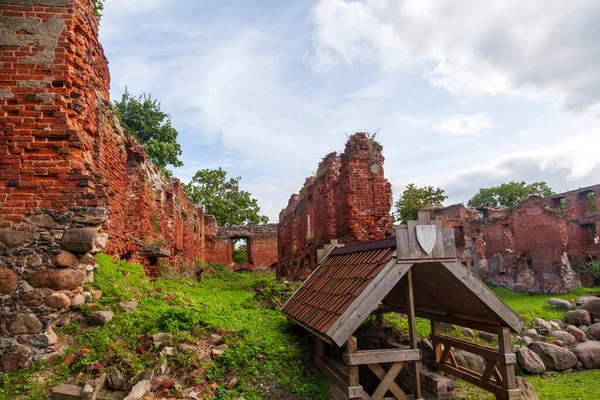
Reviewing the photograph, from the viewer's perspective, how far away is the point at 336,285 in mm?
5238

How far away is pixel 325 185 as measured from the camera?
13.5 m

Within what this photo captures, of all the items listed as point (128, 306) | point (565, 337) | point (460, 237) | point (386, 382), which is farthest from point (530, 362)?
point (460, 237)

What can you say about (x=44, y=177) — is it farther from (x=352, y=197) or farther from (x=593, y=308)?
(x=593, y=308)

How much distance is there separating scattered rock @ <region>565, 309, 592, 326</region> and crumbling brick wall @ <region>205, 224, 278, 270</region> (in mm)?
20628

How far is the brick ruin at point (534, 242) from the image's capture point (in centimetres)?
2275

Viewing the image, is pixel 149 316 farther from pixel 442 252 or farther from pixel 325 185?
pixel 325 185

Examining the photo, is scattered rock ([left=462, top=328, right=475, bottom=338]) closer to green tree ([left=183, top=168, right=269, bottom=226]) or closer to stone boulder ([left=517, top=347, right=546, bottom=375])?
stone boulder ([left=517, top=347, right=546, bottom=375])

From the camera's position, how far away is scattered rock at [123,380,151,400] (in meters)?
4.14

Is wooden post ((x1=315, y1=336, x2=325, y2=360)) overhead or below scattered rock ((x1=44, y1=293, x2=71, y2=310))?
below

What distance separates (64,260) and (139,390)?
2043 millimetres

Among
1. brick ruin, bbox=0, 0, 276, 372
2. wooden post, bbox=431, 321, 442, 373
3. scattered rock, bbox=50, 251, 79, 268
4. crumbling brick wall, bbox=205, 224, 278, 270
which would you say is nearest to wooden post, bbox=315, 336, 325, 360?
wooden post, bbox=431, 321, 442, 373

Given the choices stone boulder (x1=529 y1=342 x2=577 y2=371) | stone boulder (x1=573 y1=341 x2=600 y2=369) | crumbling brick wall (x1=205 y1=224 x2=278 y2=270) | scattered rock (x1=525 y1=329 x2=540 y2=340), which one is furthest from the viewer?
crumbling brick wall (x1=205 y1=224 x2=278 y2=270)

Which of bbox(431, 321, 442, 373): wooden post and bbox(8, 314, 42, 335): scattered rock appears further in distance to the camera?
bbox(431, 321, 442, 373): wooden post

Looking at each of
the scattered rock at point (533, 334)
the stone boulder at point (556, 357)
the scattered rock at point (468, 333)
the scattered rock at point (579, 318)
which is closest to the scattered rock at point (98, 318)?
the scattered rock at point (468, 333)
